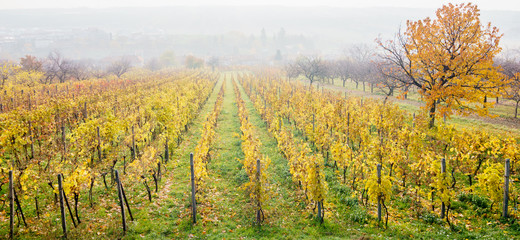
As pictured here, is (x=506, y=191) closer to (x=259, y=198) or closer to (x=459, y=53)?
(x=259, y=198)

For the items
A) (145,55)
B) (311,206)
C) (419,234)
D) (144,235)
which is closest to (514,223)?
(419,234)

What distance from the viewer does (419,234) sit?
6.08 metres

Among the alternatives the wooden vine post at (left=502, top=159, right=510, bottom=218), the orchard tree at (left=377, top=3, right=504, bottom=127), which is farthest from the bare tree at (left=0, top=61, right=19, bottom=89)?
the wooden vine post at (left=502, top=159, right=510, bottom=218)

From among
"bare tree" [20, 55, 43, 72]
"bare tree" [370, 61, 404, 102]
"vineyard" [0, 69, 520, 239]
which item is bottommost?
"vineyard" [0, 69, 520, 239]

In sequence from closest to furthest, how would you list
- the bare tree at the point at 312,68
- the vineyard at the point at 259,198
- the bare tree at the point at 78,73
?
the vineyard at the point at 259,198 < the bare tree at the point at 78,73 < the bare tree at the point at 312,68

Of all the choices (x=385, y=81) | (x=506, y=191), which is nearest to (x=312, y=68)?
(x=385, y=81)

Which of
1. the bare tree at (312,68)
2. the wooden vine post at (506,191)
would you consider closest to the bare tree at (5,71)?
the bare tree at (312,68)

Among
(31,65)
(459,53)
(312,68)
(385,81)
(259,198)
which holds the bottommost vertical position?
(259,198)

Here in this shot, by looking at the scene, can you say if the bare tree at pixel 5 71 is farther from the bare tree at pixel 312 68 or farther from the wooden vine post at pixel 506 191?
the wooden vine post at pixel 506 191

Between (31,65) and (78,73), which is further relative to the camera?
(78,73)

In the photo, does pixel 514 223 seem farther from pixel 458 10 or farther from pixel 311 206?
pixel 458 10

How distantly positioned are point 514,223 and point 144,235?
27.5 ft

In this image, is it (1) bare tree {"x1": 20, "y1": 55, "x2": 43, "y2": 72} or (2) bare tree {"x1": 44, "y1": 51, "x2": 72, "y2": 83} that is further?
(1) bare tree {"x1": 20, "y1": 55, "x2": 43, "y2": 72}

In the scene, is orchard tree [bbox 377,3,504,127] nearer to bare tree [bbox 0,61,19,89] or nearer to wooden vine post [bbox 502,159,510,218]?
wooden vine post [bbox 502,159,510,218]
